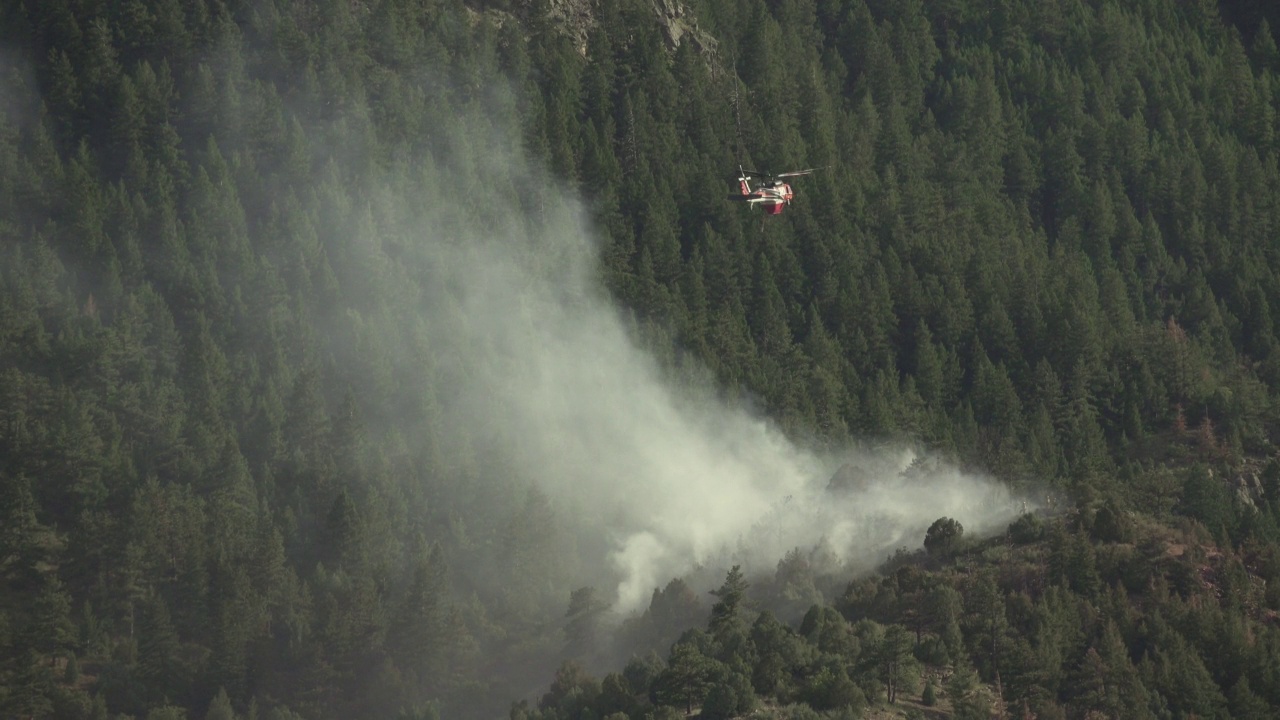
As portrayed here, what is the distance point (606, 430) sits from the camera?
160000 millimetres

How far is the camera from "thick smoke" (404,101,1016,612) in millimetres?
135750

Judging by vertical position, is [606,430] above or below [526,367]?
below

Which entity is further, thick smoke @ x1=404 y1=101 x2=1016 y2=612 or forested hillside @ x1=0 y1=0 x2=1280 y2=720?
thick smoke @ x1=404 y1=101 x2=1016 y2=612

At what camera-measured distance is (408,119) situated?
177m

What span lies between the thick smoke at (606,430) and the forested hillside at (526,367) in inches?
25.2

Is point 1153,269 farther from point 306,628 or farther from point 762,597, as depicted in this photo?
point 306,628

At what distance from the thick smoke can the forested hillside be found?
640 millimetres

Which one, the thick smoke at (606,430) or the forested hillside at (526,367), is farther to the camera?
the thick smoke at (606,430)

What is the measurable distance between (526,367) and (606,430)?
8263 millimetres

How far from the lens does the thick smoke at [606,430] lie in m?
136

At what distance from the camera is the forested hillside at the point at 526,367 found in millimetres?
108312

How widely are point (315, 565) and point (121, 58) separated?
6236 centimetres

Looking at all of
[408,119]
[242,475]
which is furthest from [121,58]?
[242,475]

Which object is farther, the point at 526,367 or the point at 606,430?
the point at 526,367
